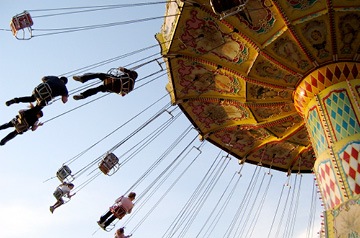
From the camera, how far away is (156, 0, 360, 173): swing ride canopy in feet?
26.3

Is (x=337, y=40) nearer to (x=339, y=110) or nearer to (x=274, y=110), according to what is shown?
(x=339, y=110)

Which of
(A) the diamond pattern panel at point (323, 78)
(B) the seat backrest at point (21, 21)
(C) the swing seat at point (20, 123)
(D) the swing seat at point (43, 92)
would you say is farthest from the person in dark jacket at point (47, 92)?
(A) the diamond pattern panel at point (323, 78)

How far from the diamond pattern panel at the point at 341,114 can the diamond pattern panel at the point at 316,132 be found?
0.27 metres

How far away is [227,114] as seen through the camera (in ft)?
34.9

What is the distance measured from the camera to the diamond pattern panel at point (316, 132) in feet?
27.3

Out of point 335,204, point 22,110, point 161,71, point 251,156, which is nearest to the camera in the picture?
point 22,110

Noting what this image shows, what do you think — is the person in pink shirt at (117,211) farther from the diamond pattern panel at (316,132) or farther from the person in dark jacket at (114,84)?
the diamond pattern panel at (316,132)

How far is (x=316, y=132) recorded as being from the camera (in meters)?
8.59

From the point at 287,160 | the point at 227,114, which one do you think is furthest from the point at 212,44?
the point at 287,160

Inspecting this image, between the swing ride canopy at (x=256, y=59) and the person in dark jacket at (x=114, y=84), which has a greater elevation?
the swing ride canopy at (x=256, y=59)

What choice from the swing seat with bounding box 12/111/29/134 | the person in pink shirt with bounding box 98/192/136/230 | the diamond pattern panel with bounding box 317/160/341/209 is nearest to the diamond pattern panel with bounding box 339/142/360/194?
the diamond pattern panel with bounding box 317/160/341/209

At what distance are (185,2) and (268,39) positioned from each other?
1.91m

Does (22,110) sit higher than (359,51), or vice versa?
(359,51)

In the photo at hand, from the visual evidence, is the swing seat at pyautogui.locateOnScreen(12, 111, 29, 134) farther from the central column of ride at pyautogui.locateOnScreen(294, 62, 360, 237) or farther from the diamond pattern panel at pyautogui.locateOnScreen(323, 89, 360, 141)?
the diamond pattern panel at pyautogui.locateOnScreen(323, 89, 360, 141)
